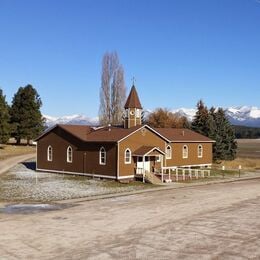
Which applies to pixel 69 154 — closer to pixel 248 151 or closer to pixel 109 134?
pixel 109 134

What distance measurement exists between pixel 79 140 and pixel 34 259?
2967cm

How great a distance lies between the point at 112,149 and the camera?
137 feet

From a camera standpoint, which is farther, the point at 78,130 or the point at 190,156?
the point at 190,156

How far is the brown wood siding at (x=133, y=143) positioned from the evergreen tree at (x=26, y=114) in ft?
113

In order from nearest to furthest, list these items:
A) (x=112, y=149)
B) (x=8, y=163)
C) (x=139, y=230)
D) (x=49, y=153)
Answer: (x=139, y=230) < (x=112, y=149) < (x=49, y=153) < (x=8, y=163)

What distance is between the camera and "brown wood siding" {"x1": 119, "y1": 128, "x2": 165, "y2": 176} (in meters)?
41.7

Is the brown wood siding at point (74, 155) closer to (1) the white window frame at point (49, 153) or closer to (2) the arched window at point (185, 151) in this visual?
(1) the white window frame at point (49, 153)

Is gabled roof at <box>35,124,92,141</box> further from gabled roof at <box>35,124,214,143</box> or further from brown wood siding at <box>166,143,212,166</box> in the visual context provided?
brown wood siding at <box>166,143,212,166</box>

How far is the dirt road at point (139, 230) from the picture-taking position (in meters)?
16.2

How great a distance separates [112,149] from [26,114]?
3701 cm

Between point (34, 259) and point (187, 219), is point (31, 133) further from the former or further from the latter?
point (34, 259)

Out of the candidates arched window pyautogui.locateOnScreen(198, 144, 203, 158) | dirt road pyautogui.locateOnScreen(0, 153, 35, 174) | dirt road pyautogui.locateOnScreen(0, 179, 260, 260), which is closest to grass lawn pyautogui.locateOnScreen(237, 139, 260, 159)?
arched window pyautogui.locateOnScreen(198, 144, 203, 158)

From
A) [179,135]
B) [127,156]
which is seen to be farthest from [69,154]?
[179,135]

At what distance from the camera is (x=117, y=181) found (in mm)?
41031
